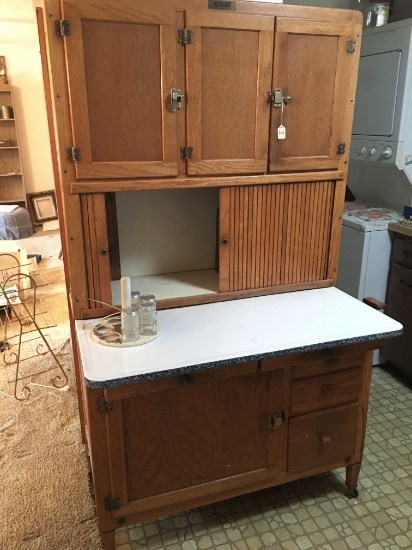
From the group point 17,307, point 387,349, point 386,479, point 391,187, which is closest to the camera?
point 386,479

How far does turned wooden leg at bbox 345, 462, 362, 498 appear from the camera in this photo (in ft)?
6.20

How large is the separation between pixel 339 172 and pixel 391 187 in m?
1.36

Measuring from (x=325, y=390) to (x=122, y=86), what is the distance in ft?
4.13

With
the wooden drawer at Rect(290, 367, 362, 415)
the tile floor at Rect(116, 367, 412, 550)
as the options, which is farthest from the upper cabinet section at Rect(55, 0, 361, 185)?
the tile floor at Rect(116, 367, 412, 550)

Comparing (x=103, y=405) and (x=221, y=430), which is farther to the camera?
(x=221, y=430)

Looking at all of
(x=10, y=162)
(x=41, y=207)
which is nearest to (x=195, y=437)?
(x=41, y=207)

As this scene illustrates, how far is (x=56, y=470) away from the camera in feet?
6.76

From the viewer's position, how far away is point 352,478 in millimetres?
1896

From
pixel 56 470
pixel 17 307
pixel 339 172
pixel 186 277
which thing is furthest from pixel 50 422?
pixel 339 172

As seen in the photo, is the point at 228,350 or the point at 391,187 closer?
the point at 228,350

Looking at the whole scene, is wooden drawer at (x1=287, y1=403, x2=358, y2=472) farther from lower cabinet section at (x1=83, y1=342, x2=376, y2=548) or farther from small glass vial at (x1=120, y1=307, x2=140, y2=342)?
small glass vial at (x1=120, y1=307, x2=140, y2=342)

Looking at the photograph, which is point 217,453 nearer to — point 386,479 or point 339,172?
point 386,479

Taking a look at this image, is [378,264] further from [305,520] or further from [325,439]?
[305,520]

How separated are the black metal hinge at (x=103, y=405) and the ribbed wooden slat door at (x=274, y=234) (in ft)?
2.05
